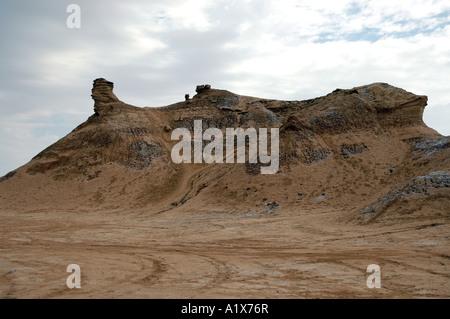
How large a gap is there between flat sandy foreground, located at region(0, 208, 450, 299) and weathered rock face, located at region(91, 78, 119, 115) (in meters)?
29.4

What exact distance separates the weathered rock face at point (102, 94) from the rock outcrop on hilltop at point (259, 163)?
0.44 ft

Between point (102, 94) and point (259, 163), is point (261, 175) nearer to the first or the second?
point (259, 163)

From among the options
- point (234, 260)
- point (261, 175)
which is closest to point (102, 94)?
point (261, 175)

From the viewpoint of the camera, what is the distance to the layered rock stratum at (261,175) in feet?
65.4

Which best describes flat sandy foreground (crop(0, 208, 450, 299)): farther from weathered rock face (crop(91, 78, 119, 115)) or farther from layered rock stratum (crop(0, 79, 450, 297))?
weathered rock face (crop(91, 78, 119, 115))

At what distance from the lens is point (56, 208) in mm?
33406

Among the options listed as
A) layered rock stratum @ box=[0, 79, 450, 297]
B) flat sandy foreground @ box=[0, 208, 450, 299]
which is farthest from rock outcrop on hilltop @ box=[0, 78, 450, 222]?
flat sandy foreground @ box=[0, 208, 450, 299]

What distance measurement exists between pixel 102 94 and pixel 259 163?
26721 millimetres

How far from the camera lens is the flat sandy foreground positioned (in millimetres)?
8094

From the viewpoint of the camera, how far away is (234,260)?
11.7m
